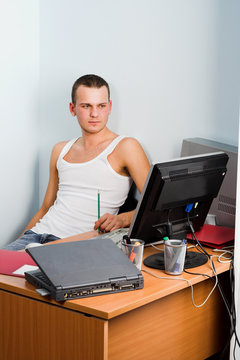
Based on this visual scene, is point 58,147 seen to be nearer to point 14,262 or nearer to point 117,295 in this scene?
point 14,262

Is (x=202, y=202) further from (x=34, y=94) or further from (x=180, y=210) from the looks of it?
(x=34, y=94)


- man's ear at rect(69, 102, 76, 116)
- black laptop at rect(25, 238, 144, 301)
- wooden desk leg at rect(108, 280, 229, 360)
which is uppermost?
man's ear at rect(69, 102, 76, 116)

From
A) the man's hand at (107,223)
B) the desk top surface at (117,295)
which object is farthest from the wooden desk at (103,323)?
the man's hand at (107,223)

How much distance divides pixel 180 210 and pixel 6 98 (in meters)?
1.49

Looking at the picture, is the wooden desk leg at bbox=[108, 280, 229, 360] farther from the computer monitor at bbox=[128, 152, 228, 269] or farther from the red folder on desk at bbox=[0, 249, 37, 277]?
the red folder on desk at bbox=[0, 249, 37, 277]

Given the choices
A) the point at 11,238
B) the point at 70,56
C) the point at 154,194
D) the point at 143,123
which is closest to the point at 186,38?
the point at 143,123

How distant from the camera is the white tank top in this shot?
2.80 m

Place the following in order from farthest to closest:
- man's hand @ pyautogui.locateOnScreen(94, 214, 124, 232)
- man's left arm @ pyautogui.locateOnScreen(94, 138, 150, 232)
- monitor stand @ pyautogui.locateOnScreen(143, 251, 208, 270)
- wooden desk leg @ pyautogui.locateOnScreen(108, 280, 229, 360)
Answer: man's left arm @ pyautogui.locateOnScreen(94, 138, 150, 232) < man's hand @ pyautogui.locateOnScreen(94, 214, 124, 232) < monitor stand @ pyautogui.locateOnScreen(143, 251, 208, 270) < wooden desk leg @ pyautogui.locateOnScreen(108, 280, 229, 360)

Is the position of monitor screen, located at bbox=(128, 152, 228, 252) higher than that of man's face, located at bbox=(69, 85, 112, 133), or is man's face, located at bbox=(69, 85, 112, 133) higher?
man's face, located at bbox=(69, 85, 112, 133)

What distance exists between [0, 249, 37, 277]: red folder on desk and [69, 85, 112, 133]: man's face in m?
0.98

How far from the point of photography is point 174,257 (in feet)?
6.14

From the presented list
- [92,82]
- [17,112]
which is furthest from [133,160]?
[17,112]

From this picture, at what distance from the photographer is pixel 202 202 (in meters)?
A: 2.18

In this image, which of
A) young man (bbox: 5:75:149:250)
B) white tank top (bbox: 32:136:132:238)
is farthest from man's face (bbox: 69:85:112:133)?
white tank top (bbox: 32:136:132:238)
